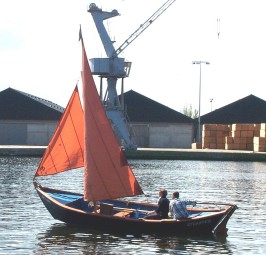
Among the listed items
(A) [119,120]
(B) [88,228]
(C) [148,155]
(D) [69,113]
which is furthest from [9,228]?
(A) [119,120]

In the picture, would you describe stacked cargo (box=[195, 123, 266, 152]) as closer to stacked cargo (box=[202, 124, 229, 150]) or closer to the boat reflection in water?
stacked cargo (box=[202, 124, 229, 150])

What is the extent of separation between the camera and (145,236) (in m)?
35.9

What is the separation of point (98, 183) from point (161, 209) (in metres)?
3.27

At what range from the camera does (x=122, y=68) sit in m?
114

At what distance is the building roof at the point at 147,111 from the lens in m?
131

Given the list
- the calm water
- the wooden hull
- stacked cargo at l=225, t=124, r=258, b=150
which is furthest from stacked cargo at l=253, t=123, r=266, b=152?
the wooden hull

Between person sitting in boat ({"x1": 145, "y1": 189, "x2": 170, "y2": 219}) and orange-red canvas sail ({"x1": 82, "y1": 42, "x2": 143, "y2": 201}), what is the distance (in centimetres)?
177

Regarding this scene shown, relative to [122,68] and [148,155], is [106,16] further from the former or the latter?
[148,155]

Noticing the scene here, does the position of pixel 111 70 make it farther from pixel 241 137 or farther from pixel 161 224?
pixel 161 224

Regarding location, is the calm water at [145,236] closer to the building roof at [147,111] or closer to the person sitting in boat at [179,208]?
the person sitting in boat at [179,208]

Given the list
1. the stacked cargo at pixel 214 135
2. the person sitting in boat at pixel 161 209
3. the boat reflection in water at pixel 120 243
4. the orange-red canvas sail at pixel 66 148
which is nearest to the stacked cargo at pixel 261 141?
the stacked cargo at pixel 214 135

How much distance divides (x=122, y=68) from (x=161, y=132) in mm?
17902

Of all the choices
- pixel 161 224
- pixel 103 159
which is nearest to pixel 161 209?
pixel 161 224

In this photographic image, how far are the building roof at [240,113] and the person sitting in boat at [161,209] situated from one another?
101 metres
